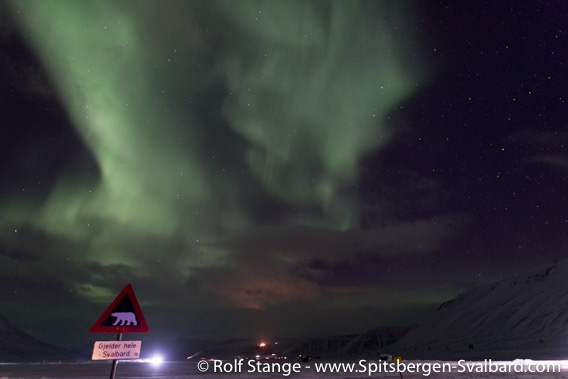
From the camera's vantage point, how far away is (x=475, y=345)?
156m

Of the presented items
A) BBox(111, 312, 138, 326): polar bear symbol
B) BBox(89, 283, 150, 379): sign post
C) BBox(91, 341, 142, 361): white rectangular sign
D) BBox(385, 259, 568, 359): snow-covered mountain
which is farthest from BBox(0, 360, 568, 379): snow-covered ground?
BBox(385, 259, 568, 359): snow-covered mountain

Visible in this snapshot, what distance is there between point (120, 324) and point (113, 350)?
612mm

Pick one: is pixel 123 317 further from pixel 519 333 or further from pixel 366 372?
pixel 519 333


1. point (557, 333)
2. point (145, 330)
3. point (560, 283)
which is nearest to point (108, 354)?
point (145, 330)

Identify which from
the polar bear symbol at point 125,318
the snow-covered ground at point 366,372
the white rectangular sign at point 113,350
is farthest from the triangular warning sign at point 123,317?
the snow-covered ground at point 366,372

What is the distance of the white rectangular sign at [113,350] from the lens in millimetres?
8344

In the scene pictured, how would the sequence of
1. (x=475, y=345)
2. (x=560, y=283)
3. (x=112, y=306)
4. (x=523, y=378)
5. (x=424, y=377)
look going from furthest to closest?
(x=560, y=283)
(x=475, y=345)
(x=424, y=377)
(x=523, y=378)
(x=112, y=306)

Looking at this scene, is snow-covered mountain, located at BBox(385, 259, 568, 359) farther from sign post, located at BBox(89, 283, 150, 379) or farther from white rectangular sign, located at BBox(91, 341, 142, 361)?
sign post, located at BBox(89, 283, 150, 379)

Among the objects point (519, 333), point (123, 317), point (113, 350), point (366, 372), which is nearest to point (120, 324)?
point (123, 317)

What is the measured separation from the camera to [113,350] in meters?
8.50

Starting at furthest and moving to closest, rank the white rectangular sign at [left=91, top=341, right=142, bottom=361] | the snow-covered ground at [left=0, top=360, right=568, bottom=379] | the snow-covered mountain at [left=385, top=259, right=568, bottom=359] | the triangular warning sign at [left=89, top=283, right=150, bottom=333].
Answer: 1. the snow-covered mountain at [left=385, top=259, right=568, bottom=359]
2. the snow-covered ground at [left=0, top=360, right=568, bottom=379]
3. the white rectangular sign at [left=91, top=341, right=142, bottom=361]
4. the triangular warning sign at [left=89, top=283, right=150, bottom=333]

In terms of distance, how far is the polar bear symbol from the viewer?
8.38 meters

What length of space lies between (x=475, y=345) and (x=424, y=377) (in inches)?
5975

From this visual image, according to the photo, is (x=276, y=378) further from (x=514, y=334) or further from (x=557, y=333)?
(x=514, y=334)
